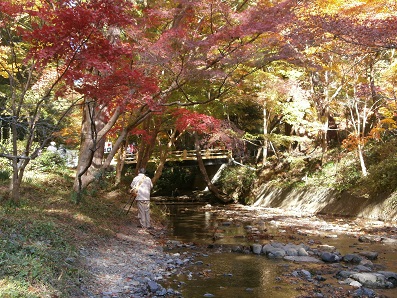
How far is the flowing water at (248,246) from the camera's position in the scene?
6.16m

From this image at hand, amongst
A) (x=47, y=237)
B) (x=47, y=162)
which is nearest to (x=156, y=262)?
(x=47, y=237)

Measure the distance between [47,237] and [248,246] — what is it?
4.77 metres

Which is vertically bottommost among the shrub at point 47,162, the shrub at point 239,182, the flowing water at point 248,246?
the flowing water at point 248,246

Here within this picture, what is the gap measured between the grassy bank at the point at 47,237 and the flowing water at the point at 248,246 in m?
1.70

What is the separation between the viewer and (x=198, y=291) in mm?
5934

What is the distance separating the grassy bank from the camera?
466cm

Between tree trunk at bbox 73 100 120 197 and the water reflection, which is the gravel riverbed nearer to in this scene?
the water reflection

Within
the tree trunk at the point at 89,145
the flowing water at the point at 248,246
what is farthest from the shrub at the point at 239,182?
the tree trunk at the point at 89,145

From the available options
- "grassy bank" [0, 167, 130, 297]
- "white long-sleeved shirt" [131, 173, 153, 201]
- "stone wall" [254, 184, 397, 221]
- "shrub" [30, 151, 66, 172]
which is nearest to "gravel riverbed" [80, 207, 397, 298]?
"grassy bank" [0, 167, 130, 297]

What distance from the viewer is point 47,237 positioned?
259 inches

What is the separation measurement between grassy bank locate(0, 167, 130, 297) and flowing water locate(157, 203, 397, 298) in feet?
5.56

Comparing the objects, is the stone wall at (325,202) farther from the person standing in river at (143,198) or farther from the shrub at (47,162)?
the shrub at (47,162)

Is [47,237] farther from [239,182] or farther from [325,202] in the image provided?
[239,182]

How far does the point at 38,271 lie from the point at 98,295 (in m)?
0.87
